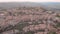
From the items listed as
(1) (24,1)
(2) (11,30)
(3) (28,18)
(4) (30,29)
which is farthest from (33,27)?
(1) (24,1)

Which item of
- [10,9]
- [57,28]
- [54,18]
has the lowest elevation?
[57,28]

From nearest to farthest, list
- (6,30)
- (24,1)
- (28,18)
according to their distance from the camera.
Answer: (6,30)
(28,18)
(24,1)

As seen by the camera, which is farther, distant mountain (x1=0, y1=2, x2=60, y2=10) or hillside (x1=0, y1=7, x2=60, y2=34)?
distant mountain (x1=0, y1=2, x2=60, y2=10)

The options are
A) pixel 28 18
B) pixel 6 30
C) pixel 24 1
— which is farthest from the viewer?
pixel 24 1

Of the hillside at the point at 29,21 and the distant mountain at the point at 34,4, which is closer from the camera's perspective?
the hillside at the point at 29,21

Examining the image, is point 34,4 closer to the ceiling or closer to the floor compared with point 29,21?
closer to the ceiling

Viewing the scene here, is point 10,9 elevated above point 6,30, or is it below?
above

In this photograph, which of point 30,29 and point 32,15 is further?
point 32,15

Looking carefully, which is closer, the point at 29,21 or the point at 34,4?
the point at 29,21

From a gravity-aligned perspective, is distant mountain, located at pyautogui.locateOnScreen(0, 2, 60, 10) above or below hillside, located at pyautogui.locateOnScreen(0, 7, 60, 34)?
above

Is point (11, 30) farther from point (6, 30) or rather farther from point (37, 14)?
point (37, 14)

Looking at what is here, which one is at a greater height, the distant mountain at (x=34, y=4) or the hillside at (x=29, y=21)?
the distant mountain at (x=34, y=4)
